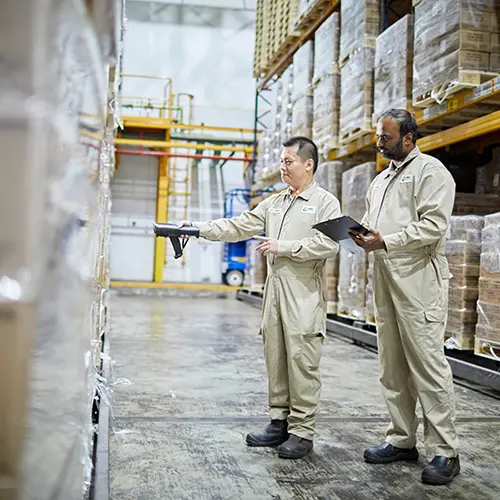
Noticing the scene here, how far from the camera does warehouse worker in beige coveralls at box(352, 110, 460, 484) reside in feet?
8.91

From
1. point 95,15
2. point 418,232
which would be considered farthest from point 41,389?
point 418,232

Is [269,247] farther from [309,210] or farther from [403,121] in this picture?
[403,121]

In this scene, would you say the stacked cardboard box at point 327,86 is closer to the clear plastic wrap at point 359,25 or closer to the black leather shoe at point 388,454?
the clear plastic wrap at point 359,25

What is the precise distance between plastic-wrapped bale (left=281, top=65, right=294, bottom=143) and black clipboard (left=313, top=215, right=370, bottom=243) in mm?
6112

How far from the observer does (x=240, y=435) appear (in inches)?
130

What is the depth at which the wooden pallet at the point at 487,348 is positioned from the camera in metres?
4.43

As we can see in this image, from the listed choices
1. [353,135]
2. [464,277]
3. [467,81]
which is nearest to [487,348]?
[464,277]

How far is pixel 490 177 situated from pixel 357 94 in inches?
62.5

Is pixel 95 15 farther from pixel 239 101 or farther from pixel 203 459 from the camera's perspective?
pixel 239 101

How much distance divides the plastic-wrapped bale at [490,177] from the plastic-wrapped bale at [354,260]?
1.11 metres

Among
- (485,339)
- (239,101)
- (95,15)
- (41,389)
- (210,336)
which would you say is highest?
(239,101)

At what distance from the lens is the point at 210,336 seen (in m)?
7.29

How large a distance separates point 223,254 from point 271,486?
13.6 meters

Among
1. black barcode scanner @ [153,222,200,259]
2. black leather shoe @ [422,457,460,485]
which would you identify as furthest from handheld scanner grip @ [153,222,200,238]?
black leather shoe @ [422,457,460,485]
